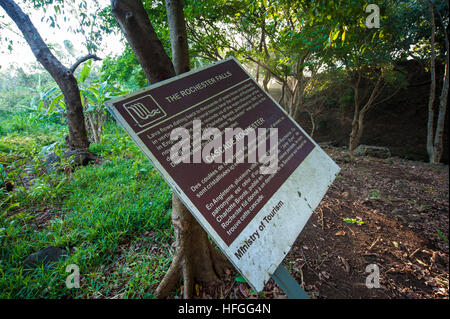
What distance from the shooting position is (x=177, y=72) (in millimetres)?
1594

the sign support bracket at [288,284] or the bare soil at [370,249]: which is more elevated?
→ the sign support bracket at [288,284]

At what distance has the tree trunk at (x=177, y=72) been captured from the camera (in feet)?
4.47

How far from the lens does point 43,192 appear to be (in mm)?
3164

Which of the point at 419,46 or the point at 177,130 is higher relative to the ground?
the point at 419,46

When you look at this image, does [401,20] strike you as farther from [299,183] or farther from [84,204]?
[84,204]

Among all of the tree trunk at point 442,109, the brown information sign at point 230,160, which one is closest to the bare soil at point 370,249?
the brown information sign at point 230,160

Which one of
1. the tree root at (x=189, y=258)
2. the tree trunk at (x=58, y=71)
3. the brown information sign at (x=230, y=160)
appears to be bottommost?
the tree root at (x=189, y=258)

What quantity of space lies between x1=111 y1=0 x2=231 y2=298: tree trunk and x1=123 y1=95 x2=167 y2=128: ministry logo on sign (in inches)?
17.0

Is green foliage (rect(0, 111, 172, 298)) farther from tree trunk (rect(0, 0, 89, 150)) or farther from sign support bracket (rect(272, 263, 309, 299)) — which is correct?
tree trunk (rect(0, 0, 89, 150))

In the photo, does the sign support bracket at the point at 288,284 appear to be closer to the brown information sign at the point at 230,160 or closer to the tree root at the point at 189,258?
the brown information sign at the point at 230,160

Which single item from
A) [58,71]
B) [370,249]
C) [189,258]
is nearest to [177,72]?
[189,258]

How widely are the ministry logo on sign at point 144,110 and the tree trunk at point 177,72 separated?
0.43 meters

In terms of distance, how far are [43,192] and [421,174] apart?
29.8ft
